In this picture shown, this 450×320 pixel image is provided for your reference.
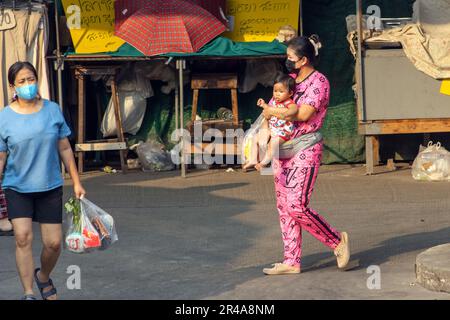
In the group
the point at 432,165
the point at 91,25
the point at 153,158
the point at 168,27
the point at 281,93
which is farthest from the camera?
the point at 153,158

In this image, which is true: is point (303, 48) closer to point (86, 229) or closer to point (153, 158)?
point (86, 229)

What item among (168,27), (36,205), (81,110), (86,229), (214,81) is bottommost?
(86,229)

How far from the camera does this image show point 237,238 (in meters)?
9.45

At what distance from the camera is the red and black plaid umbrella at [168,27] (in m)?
12.6

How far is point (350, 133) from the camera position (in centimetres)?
1402

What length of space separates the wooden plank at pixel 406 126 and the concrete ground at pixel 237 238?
59 cm

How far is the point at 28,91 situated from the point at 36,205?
0.75 metres

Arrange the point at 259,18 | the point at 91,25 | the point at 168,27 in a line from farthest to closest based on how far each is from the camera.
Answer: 1. the point at 259,18
2. the point at 91,25
3. the point at 168,27

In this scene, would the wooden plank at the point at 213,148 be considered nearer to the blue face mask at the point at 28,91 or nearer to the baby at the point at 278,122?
the baby at the point at 278,122

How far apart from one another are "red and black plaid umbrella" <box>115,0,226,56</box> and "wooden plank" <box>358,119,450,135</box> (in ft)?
7.27

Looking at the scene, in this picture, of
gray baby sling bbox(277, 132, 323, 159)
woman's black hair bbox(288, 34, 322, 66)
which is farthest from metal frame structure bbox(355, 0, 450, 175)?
gray baby sling bbox(277, 132, 323, 159)

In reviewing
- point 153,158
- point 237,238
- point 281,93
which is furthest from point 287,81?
point 153,158

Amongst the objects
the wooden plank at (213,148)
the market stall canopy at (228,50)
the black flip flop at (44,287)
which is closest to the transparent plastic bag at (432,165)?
the market stall canopy at (228,50)

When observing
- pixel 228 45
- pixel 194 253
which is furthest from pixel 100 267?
pixel 228 45
